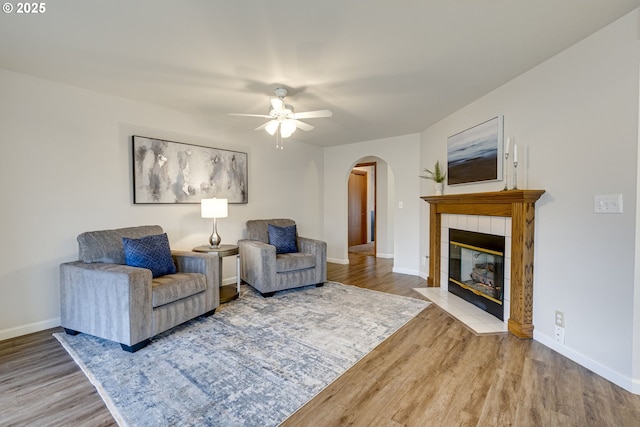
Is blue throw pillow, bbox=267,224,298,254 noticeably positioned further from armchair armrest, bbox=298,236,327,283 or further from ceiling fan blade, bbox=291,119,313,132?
ceiling fan blade, bbox=291,119,313,132

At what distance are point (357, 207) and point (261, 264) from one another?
4.66 meters

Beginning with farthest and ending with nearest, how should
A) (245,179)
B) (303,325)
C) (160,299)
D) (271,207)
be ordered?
1. (271,207)
2. (245,179)
3. (303,325)
4. (160,299)

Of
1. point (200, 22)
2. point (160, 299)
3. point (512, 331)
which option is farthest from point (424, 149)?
point (160, 299)

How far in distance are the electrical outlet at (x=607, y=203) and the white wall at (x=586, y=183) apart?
34mm

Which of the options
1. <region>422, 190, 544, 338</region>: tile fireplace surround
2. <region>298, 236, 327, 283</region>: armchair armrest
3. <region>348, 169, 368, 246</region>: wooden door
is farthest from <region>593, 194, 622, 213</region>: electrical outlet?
<region>348, 169, 368, 246</region>: wooden door

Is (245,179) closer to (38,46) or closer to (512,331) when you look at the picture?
(38,46)

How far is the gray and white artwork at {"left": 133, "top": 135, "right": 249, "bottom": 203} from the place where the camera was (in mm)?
3260

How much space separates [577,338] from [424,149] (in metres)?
3.04

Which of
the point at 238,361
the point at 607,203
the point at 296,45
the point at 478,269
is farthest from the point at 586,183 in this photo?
the point at 238,361

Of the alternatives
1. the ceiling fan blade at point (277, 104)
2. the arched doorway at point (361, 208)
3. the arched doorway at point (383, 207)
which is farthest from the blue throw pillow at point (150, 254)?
the arched doorway at point (361, 208)

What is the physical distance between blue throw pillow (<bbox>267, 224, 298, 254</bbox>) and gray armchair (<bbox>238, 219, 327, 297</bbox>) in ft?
0.24

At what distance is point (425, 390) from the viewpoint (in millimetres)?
1787

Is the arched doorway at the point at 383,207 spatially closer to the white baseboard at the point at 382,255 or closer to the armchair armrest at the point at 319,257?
the white baseboard at the point at 382,255

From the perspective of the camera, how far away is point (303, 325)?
8.93 feet
